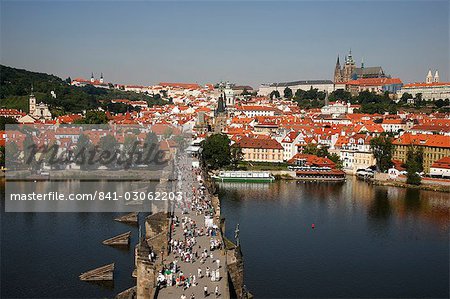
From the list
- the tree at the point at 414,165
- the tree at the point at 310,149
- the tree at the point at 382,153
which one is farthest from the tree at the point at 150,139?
the tree at the point at 414,165

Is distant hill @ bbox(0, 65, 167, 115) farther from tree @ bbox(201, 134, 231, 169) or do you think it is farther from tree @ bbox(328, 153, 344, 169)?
tree @ bbox(328, 153, 344, 169)

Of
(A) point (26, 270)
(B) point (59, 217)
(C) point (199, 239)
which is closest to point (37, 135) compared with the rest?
(B) point (59, 217)

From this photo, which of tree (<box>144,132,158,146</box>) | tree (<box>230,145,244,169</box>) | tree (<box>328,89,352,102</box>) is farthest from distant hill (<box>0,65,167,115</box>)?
tree (<box>328,89,352,102</box>)

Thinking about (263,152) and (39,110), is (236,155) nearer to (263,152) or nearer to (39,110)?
(263,152)

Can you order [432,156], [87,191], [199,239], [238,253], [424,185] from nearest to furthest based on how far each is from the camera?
1. [238,253]
2. [199,239]
3. [87,191]
4. [424,185]
5. [432,156]

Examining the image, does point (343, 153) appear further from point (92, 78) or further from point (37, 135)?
point (92, 78)

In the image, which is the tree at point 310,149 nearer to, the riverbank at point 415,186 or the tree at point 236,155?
the tree at point 236,155
